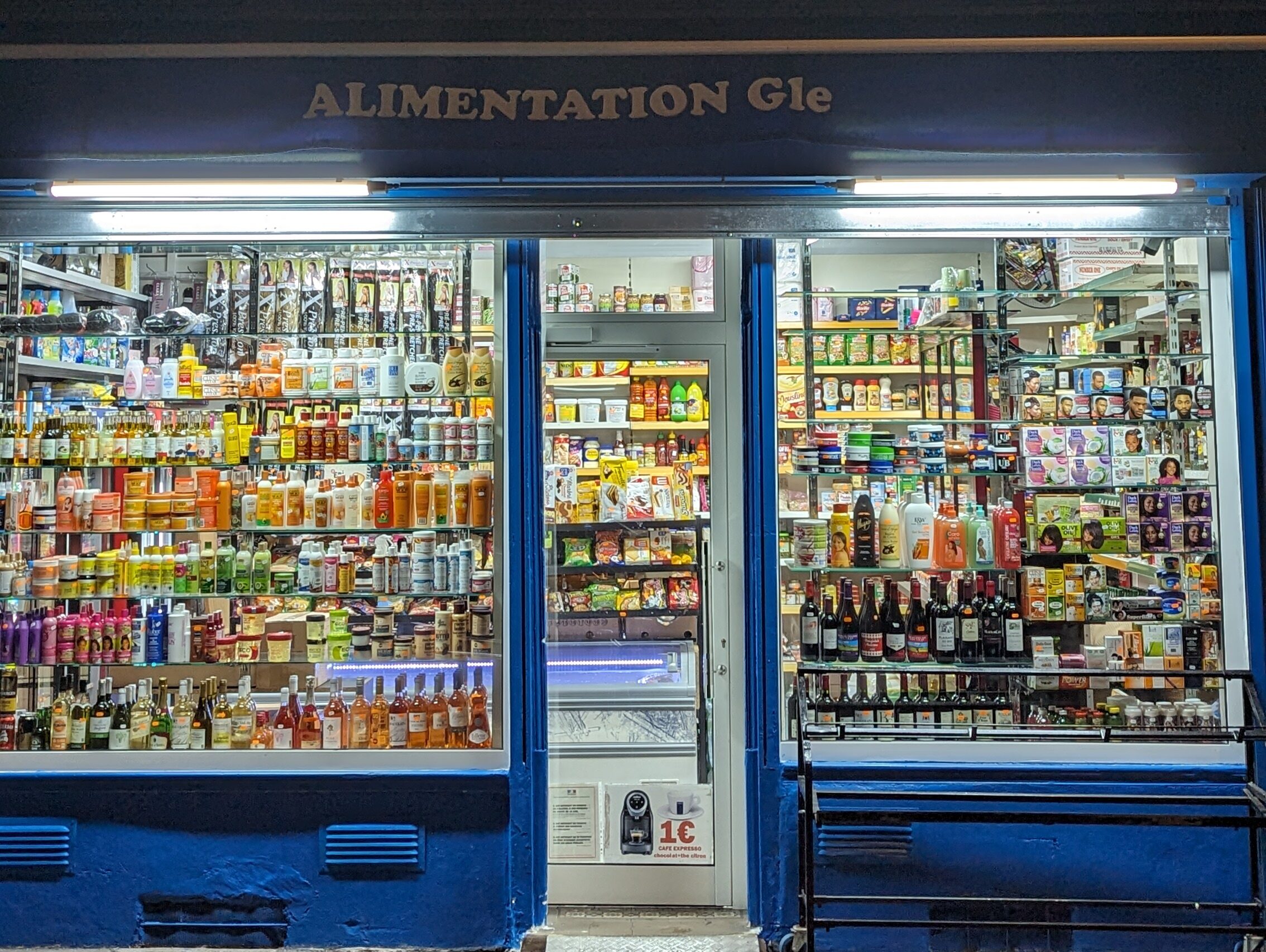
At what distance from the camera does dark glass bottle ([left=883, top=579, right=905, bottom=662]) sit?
3.95 m

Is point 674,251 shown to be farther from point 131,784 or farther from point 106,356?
point 131,784

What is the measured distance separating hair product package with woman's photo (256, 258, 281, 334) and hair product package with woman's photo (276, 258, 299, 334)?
14 millimetres

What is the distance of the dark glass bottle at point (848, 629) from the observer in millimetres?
3959

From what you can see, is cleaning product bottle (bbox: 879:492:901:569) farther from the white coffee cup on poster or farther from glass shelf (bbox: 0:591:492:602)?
glass shelf (bbox: 0:591:492:602)

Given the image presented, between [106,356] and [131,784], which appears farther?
[106,356]

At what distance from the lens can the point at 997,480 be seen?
4059 mm

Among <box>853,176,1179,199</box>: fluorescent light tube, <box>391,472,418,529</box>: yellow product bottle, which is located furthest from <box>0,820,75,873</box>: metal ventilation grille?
<box>853,176,1179,199</box>: fluorescent light tube

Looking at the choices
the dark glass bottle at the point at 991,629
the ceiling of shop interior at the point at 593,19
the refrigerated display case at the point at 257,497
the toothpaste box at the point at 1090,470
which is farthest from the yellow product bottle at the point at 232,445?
the toothpaste box at the point at 1090,470

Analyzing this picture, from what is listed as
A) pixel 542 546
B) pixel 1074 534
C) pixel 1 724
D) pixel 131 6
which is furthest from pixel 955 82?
pixel 1 724

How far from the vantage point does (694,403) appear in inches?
176

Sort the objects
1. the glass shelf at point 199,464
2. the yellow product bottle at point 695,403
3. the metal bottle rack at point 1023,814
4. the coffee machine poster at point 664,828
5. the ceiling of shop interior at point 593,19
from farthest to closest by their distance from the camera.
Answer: the yellow product bottle at point 695,403 → the coffee machine poster at point 664,828 → the glass shelf at point 199,464 → the ceiling of shop interior at point 593,19 → the metal bottle rack at point 1023,814

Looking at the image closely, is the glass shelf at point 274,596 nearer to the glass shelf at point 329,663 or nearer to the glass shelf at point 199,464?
the glass shelf at point 329,663

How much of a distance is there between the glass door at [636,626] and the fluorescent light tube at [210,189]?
3.52 feet

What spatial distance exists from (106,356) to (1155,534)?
4.42 metres
